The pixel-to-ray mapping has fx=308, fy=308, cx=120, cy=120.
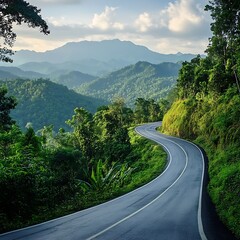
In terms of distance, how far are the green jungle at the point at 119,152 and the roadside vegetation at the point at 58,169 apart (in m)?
0.04

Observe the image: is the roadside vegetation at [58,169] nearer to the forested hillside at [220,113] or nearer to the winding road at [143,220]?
the winding road at [143,220]

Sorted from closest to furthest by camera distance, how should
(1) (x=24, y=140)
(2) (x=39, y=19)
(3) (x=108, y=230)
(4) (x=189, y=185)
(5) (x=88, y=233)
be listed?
1. (5) (x=88, y=233)
2. (3) (x=108, y=230)
3. (2) (x=39, y=19)
4. (4) (x=189, y=185)
5. (1) (x=24, y=140)

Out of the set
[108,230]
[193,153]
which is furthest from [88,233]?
[193,153]

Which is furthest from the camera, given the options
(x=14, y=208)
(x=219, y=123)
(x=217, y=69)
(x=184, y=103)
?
(x=184, y=103)

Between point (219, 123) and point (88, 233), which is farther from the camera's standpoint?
point (219, 123)

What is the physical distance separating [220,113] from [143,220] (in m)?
28.2

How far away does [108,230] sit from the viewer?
11.9 meters

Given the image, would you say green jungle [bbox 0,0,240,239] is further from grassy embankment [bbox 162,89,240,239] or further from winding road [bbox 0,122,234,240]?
winding road [bbox 0,122,234,240]

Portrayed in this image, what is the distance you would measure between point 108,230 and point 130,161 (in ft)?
128

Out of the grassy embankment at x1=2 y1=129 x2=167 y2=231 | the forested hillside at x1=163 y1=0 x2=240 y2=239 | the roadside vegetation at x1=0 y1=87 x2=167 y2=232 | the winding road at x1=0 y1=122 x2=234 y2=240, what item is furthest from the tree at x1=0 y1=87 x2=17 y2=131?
the forested hillside at x1=163 y1=0 x2=240 y2=239

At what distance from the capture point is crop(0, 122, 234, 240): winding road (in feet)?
36.8

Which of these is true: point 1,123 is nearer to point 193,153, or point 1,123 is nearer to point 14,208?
point 14,208

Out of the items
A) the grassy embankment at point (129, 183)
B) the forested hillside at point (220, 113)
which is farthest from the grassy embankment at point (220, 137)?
the grassy embankment at point (129, 183)

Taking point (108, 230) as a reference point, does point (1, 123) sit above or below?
above
